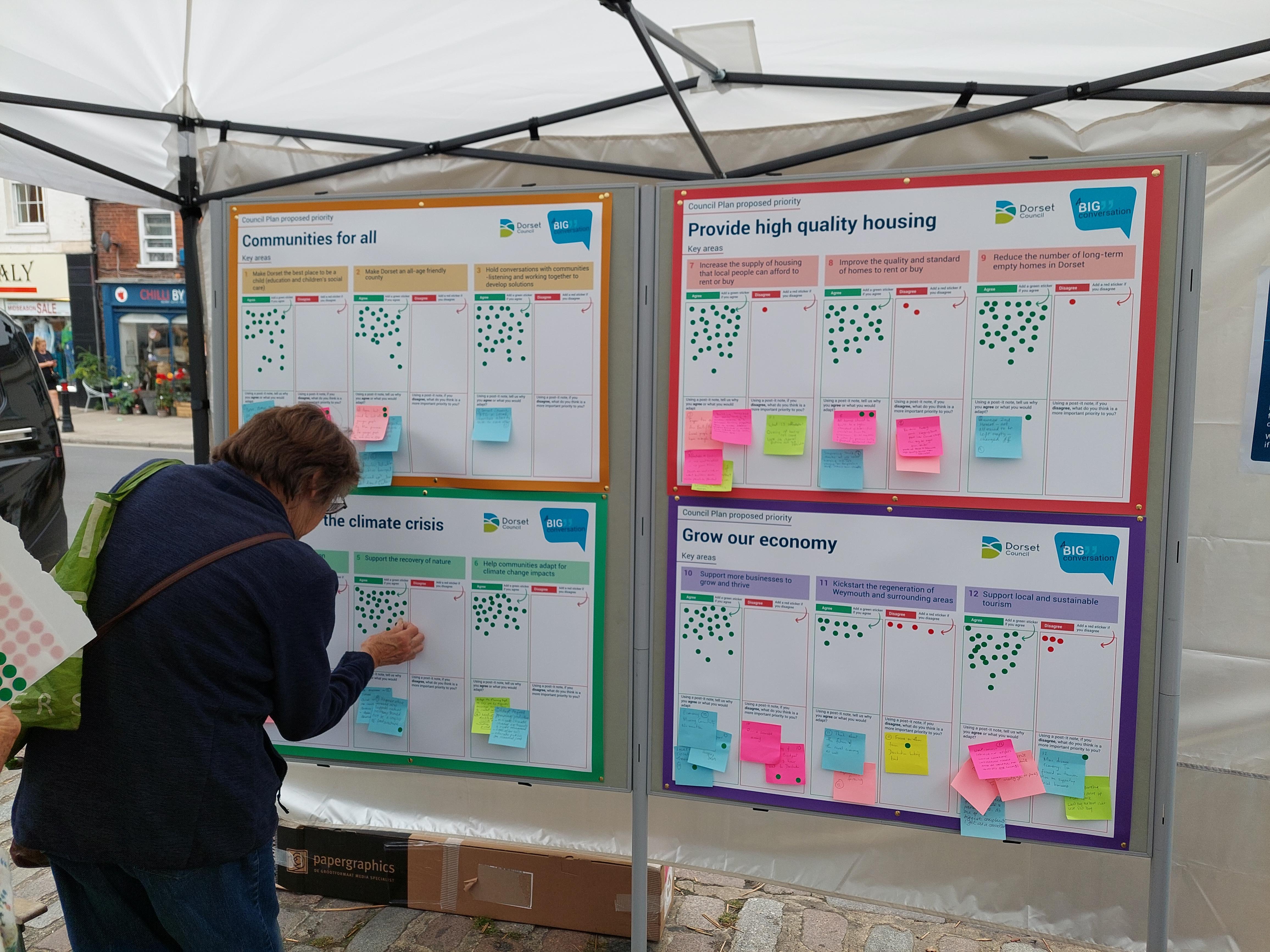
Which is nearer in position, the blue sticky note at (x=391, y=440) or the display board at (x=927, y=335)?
the display board at (x=927, y=335)

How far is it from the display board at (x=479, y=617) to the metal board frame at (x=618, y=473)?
22 mm

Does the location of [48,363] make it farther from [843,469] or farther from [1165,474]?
[1165,474]

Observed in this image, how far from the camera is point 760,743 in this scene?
6.63 feet

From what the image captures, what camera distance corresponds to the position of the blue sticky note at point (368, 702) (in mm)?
2242

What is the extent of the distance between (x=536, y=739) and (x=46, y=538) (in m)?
2.84

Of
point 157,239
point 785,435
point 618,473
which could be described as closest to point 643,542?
point 618,473

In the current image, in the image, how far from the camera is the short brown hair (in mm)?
1679

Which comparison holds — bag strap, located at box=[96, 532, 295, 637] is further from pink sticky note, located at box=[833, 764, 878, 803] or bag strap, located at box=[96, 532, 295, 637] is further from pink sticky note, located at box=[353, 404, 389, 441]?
pink sticky note, located at box=[833, 764, 878, 803]

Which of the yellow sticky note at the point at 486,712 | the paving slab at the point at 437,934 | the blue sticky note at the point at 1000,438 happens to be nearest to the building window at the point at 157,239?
the paving slab at the point at 437,934

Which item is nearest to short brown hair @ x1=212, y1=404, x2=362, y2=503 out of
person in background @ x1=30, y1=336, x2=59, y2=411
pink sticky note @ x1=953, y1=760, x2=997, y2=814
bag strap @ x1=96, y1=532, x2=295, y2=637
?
bag strap @ x1=96, y1=532, x2=295, y2=637

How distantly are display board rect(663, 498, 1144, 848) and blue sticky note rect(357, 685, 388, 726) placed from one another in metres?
0.74

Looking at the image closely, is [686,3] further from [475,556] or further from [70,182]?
[70,182]

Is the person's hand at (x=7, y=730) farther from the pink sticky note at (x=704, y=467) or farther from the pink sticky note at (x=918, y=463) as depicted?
the pink sticky note at (x=918, y=463)

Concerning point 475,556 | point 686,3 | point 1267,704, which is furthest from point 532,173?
point 1267,704
